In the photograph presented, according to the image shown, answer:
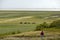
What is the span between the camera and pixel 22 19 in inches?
47.8

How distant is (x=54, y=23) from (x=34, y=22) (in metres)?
0.22

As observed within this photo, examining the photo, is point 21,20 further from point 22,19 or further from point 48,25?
point 48,25

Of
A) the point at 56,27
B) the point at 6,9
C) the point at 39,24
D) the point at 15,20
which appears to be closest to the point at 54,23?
the point at 56,27

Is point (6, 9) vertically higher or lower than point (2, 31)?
higher

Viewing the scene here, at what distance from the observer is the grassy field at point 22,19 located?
1192 millimetres

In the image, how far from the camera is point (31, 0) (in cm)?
124

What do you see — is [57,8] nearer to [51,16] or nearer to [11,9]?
[51,16]

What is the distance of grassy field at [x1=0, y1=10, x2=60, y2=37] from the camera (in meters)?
1.19

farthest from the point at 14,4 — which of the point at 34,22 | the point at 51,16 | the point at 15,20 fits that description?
the point at 51,16

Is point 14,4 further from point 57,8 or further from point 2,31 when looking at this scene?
point 57,8

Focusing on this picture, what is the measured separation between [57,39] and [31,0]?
0.52 metres

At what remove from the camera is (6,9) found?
1.22 meters

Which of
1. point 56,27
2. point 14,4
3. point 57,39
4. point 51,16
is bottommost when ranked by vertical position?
point 57,39

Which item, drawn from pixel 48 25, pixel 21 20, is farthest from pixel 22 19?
pixel 48 25
